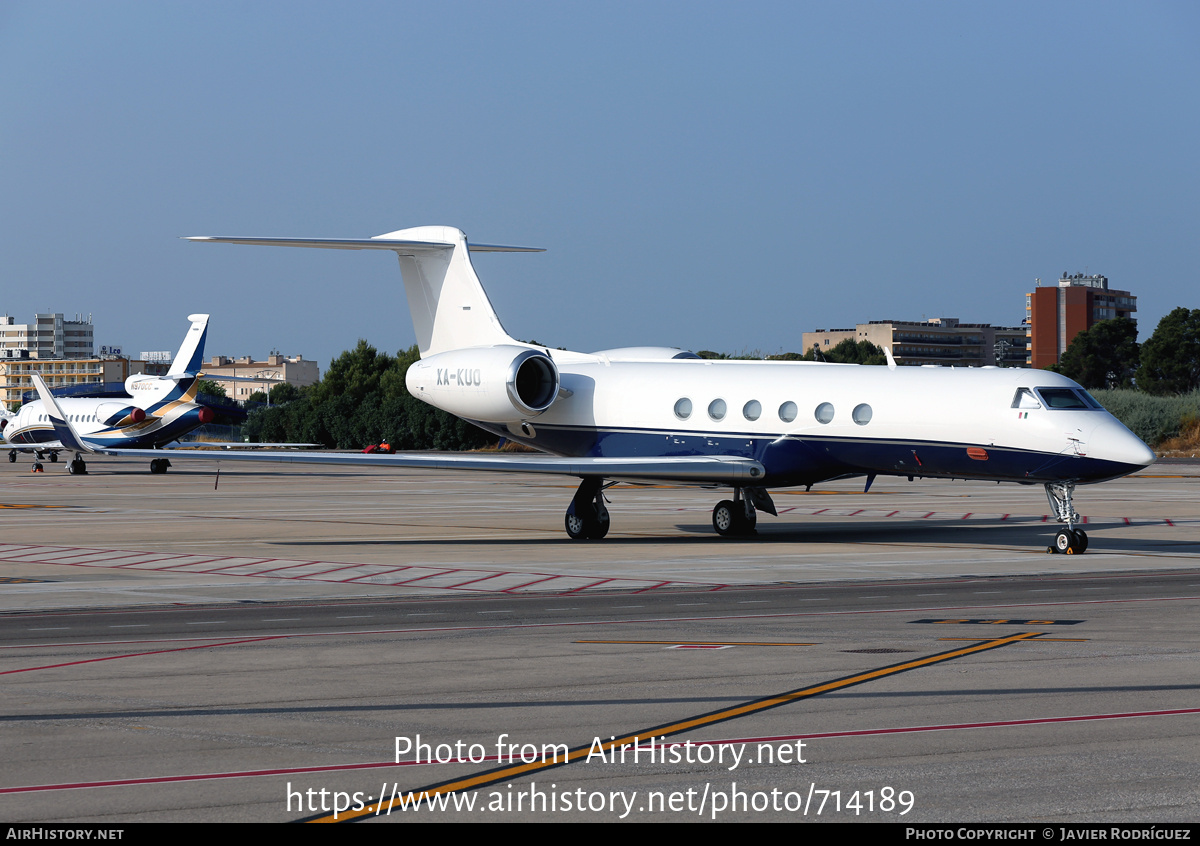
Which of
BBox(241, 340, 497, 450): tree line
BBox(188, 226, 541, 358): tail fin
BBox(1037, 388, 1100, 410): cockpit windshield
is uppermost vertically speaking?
BBox(188, 226, 541, 358): tail fin

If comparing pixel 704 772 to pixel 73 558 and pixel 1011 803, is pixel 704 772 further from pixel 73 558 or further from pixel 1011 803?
pixel 73 558

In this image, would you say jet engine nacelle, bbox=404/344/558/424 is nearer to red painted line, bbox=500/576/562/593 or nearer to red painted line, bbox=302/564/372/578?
red painted line, bbox=302/564/372/578

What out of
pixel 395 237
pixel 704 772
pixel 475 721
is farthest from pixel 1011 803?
pixel 395 237

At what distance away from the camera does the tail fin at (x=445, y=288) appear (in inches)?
1158

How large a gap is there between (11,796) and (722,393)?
65.9ft

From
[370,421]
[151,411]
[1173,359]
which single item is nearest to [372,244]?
[151,411]

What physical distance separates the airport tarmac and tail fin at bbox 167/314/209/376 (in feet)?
125

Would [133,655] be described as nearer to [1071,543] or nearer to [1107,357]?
[1071,543]

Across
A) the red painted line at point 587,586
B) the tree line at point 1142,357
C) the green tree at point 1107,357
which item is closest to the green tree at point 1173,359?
the tree line at point 1142,357

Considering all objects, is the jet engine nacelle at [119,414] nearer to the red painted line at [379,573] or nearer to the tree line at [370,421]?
the tree line at [370,421]

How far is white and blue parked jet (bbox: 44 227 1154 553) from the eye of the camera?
2269 centimetres

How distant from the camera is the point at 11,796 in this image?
7184 millimetres

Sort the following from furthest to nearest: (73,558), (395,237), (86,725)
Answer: (395,237) < (73,558) < (86,725)

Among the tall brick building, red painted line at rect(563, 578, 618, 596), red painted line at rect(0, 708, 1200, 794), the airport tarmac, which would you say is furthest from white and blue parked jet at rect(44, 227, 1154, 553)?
the tall brick building
